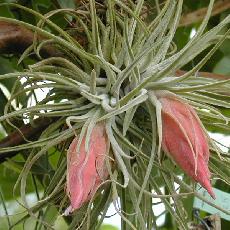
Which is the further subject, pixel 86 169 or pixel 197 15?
pixel 197 15

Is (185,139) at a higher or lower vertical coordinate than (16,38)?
lower

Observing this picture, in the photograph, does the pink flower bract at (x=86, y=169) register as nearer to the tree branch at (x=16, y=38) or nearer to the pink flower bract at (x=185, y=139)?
the pink flower bract at (x=185, y=139)

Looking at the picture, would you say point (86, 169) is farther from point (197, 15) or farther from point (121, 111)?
point (197, 15)

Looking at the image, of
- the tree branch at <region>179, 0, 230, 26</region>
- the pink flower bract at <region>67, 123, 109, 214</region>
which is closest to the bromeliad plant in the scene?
the pink flower bract at <region>67, 123, 109, 214</region>

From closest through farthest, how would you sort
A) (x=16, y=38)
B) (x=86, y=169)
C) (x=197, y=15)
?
(x=86, y=169), (x=16, y=38), (x=197, y=15)

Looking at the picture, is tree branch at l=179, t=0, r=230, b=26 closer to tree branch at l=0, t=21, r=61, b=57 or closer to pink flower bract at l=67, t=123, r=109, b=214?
tree branch at l=0, t=21, r=61, b=57

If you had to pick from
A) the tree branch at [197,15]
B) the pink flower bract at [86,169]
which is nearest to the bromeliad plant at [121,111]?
the pink flower bract at [86,169]

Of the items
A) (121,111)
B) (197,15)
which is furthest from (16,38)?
(197,15)

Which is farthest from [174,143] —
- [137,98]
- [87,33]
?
[87,33]
